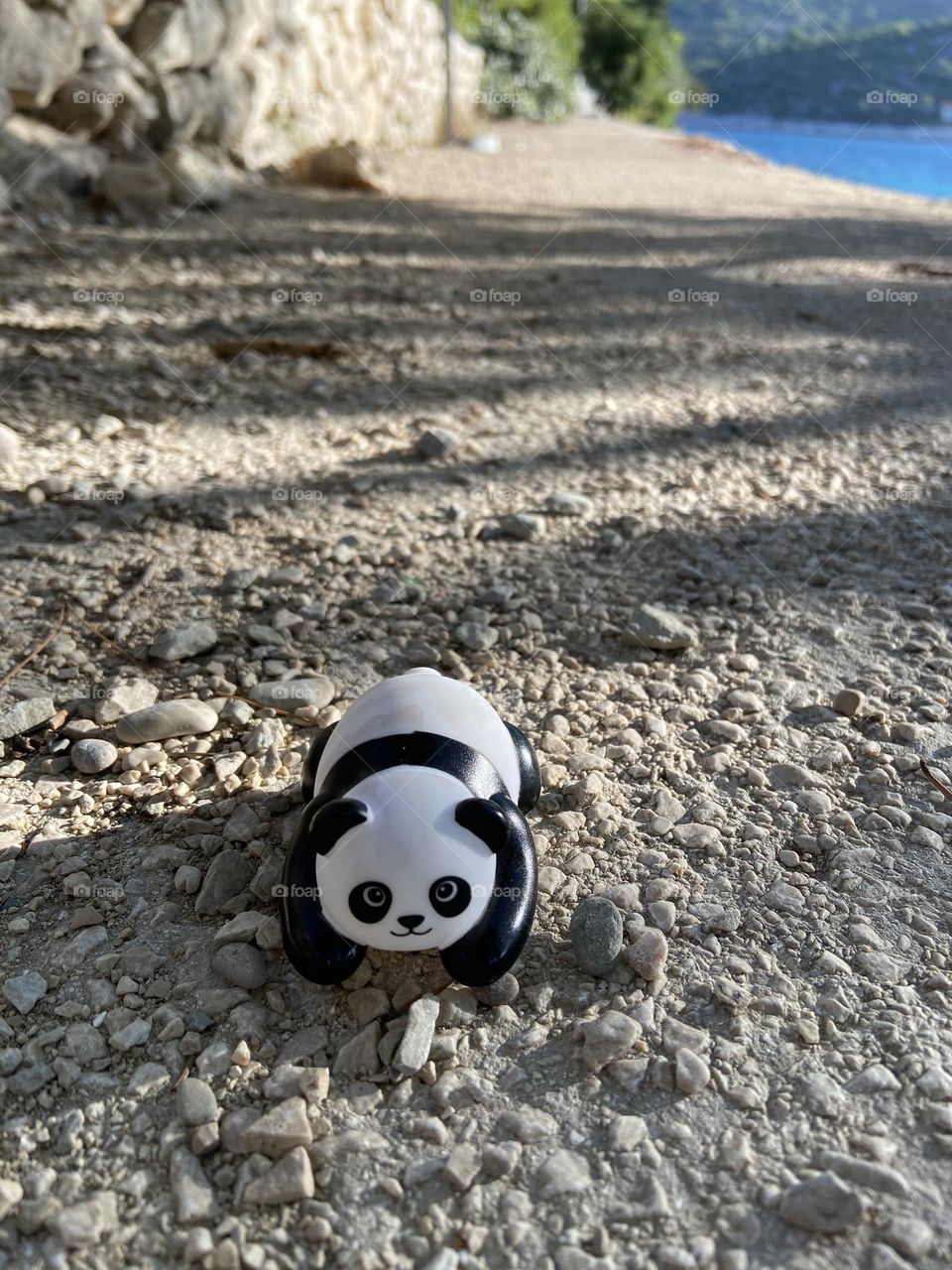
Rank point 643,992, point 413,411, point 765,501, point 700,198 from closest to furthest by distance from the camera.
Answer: point 643,992 < point 765,501 < point 413,411 < point 700,198

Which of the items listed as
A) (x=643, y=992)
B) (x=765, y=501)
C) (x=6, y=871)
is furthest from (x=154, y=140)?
(x=643, y=992)

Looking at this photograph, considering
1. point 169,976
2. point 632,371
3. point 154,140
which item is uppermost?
point 154,140

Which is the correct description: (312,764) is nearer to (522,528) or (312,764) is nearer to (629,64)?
(522,528)

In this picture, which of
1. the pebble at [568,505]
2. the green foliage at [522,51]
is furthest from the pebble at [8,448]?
the green foliage at [522,51]

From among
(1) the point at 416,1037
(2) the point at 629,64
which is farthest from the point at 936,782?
(2) the point at 629,64

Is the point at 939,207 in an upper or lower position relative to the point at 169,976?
upper

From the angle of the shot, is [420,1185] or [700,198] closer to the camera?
[420,1185]

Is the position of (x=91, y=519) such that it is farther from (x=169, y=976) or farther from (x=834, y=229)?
(x=834, y=229)
